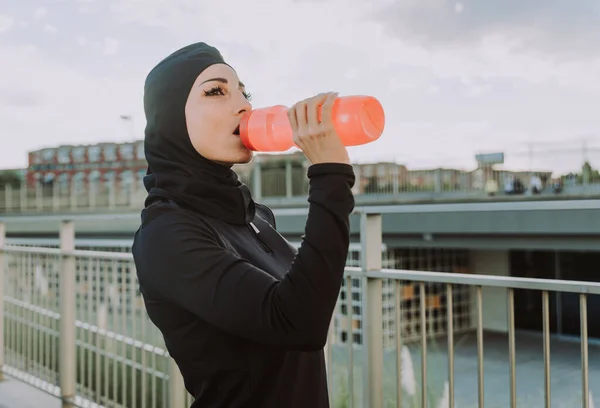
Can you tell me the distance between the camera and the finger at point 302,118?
990 mm

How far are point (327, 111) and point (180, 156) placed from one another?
1.17 ft

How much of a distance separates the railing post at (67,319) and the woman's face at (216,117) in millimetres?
3020

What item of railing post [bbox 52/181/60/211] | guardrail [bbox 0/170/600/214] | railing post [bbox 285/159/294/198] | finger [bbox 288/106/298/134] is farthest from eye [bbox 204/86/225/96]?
railing post [bbox 52/181/60/211]

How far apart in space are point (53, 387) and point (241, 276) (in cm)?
376

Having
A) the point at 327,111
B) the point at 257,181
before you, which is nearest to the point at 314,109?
the point at 327,111

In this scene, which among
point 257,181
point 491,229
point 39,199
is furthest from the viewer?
point 39,199

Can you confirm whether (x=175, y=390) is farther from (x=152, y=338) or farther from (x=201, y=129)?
(x=201, y=129)

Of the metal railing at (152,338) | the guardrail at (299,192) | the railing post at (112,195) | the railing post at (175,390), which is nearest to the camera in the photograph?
the metal railing at (152,338)

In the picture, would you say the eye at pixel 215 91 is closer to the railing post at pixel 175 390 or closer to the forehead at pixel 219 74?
the forehead at pixel 219 74

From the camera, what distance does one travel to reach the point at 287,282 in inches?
37.9

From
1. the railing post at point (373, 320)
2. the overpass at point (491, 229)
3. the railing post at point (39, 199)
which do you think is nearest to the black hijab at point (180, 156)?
the railing post at point (373, 320)

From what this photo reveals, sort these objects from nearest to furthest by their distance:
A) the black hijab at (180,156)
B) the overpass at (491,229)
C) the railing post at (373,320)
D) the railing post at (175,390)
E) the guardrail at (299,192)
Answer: the black hijab at (180,156) < the railing post at (373,320) < the railing post at (175,390) < the overpass at (491,229) < the guardrail at (299,192)

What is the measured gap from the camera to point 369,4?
11.5 metres

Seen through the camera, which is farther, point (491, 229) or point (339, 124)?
point (491, 229)
